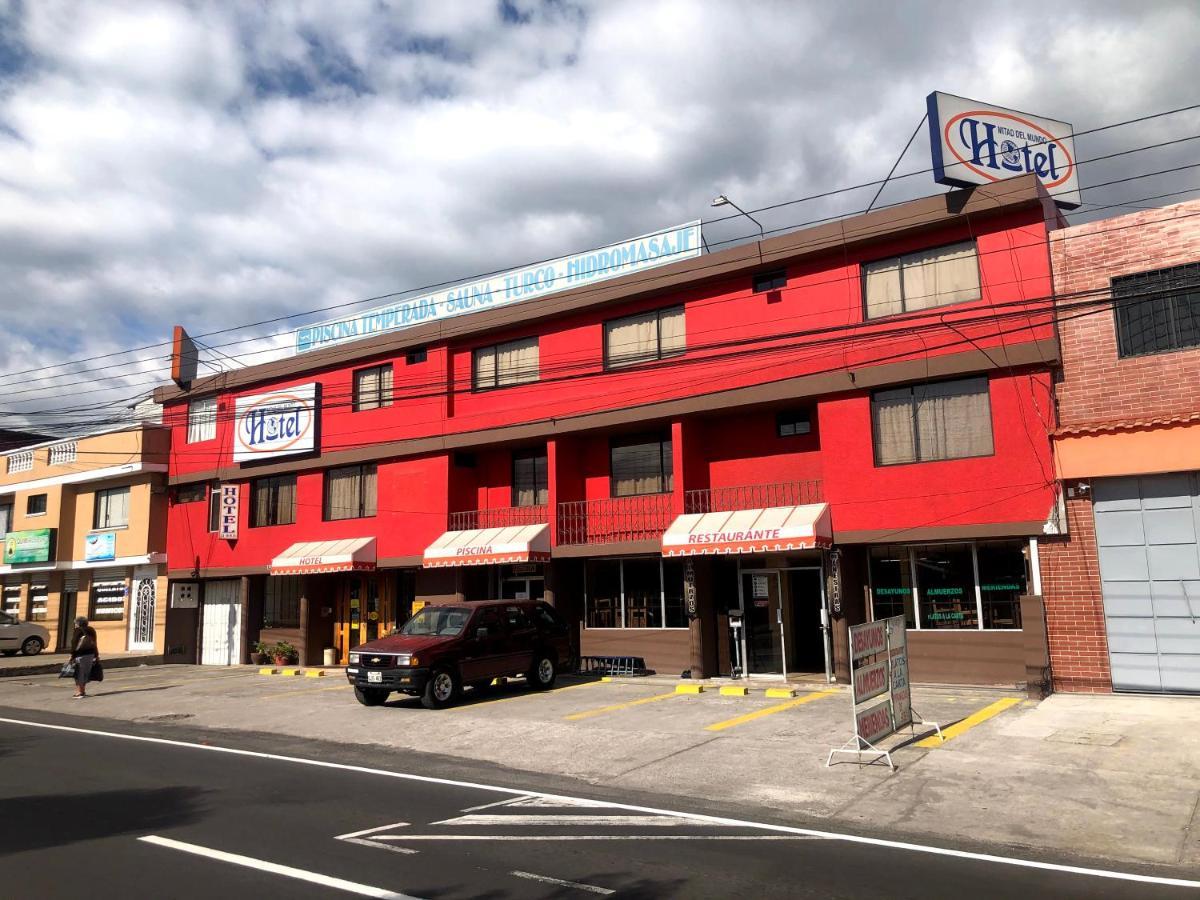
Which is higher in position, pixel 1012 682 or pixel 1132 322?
pixel 1132 322

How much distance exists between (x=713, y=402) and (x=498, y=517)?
7.09 m

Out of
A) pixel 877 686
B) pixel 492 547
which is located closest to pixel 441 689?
pixel 492 547

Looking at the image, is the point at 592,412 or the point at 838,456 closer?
the point at 838,456

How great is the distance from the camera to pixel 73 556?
3356cm

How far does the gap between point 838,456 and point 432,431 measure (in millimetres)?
11257

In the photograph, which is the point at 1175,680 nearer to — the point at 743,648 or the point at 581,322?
the point at 743,648

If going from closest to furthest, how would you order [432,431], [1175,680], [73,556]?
[1175,680]
[432,431]
[73,556]

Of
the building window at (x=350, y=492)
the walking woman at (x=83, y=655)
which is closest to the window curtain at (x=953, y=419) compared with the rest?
the building window at (x=350, y=492)

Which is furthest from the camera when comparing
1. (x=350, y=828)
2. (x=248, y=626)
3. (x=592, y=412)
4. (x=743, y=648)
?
(x=248, y=626)

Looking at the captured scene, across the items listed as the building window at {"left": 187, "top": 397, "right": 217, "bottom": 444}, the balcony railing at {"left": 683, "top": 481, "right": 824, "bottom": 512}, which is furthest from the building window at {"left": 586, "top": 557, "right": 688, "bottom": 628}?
the building window at {"left": 187, "top": 397, "right": 217, "bottom": 444}

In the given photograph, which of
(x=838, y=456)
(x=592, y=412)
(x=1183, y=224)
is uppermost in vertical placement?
(x=1183, y=224)

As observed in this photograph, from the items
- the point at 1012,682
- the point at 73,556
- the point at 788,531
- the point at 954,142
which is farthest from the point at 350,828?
the point at 73,556

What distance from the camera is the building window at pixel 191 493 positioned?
3039 centimetres

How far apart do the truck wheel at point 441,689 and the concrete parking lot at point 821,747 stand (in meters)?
0.29
